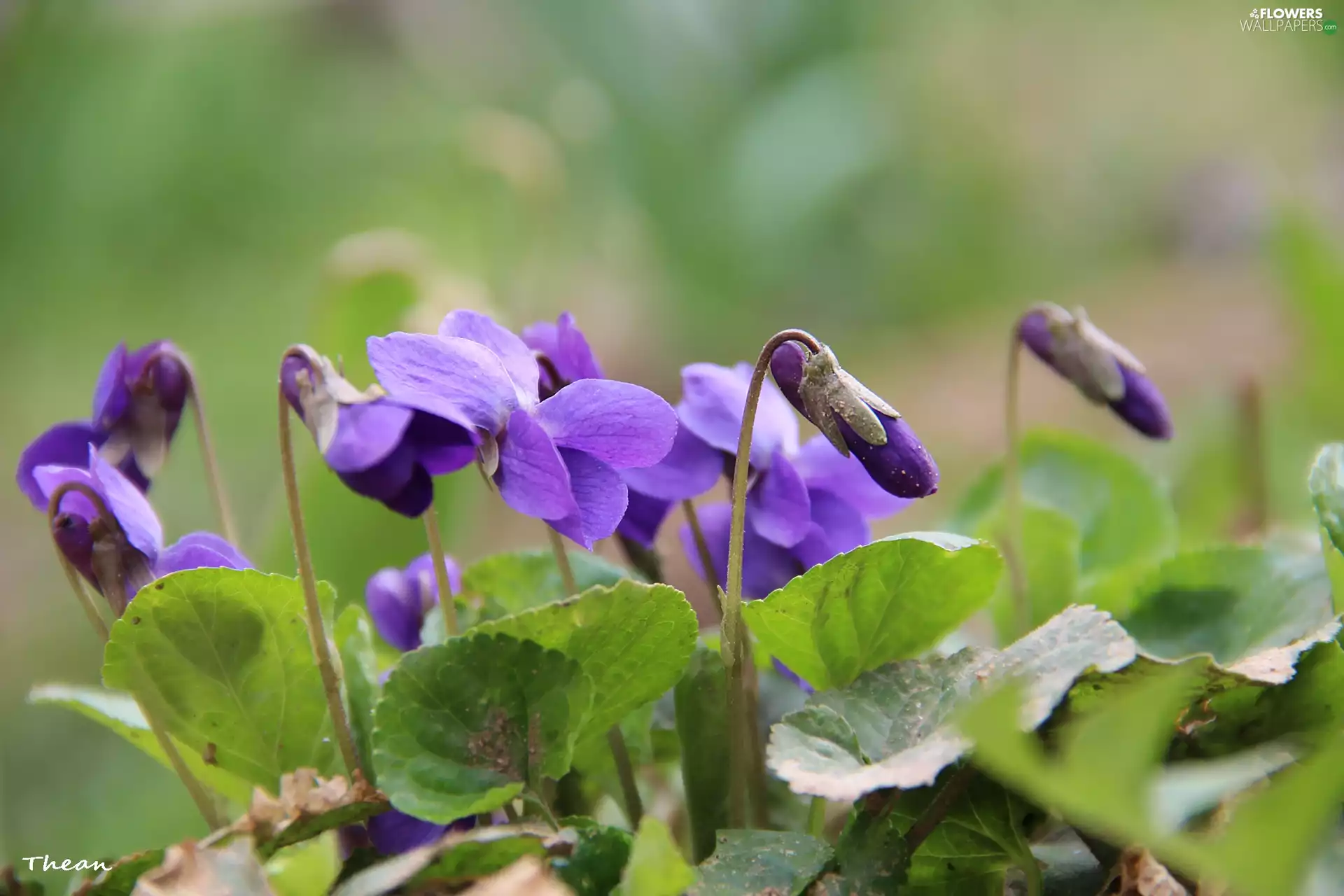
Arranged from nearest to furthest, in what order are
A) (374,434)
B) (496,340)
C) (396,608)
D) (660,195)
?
(374,434) → (496,340) → (396,608) → (660,195)

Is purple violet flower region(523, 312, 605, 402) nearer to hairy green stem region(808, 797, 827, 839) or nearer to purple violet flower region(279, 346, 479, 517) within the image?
purple violet flower region(279, 346, 479, 517)

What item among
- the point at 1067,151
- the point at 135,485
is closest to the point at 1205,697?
the point at 135,485

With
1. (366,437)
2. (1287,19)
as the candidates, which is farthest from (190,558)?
(1287,19)

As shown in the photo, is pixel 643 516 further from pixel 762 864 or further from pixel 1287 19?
pixel 1287 19

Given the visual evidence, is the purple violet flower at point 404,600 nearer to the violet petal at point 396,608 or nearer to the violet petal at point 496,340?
the violet petal at point 396,608

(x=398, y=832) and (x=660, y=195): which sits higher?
(x=660, y=195)

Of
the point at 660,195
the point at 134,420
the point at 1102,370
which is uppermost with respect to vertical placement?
the point at 660,195

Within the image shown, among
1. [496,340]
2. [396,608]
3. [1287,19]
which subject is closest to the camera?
[496,340]
